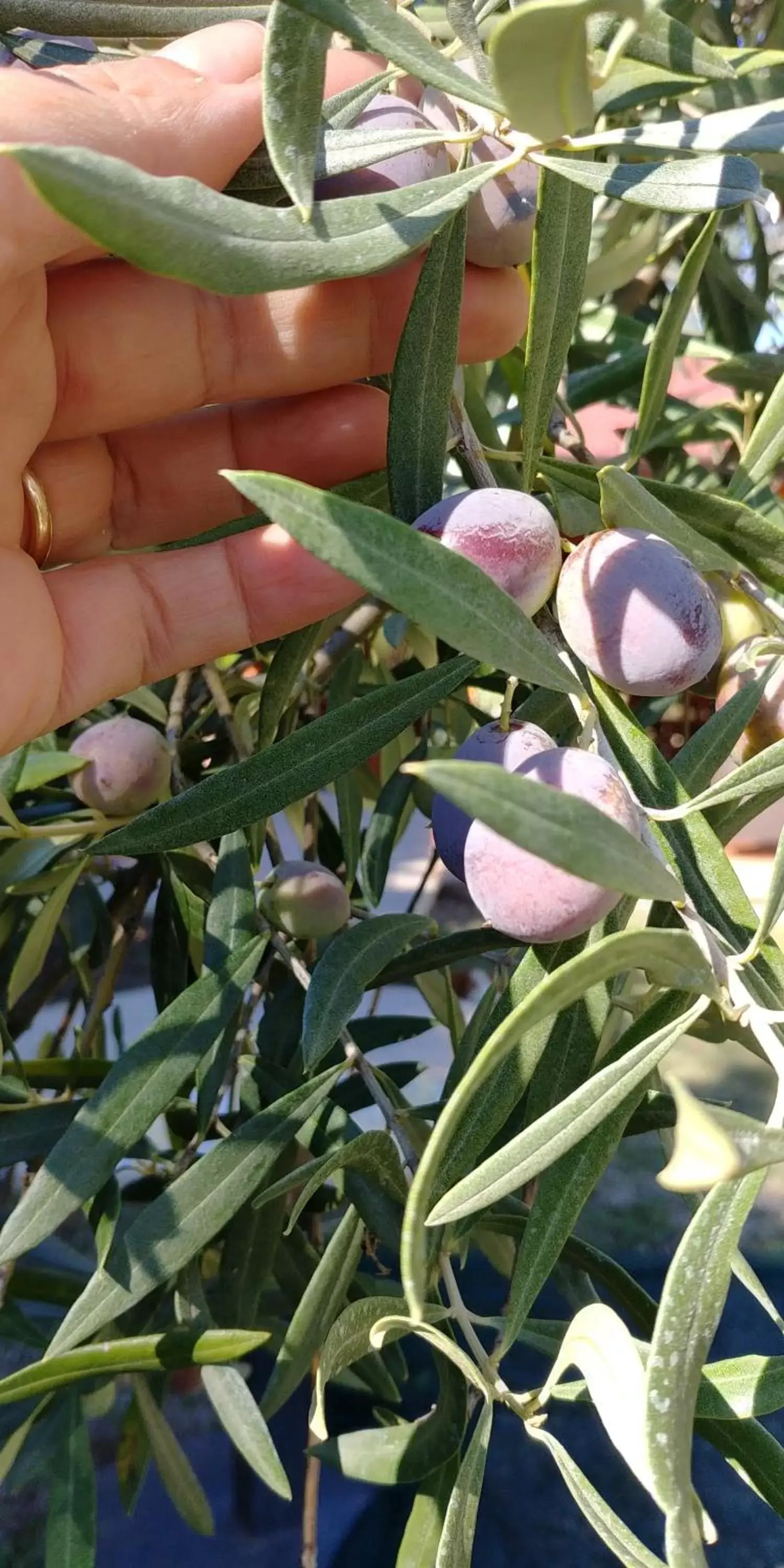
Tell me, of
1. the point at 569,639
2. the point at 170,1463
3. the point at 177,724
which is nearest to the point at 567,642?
the point at 569,639

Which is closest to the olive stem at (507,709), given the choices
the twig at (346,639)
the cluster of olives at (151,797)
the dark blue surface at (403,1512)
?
the cluster of olives at (151,797)

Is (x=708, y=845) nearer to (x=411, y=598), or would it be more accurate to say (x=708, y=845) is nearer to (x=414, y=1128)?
(x=411, y=598)

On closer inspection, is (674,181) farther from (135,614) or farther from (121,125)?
(135,614)

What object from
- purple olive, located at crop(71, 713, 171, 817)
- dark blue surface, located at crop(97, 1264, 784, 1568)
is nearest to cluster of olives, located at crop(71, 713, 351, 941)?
purple olive, located at crop(71, 713, 171, 817)

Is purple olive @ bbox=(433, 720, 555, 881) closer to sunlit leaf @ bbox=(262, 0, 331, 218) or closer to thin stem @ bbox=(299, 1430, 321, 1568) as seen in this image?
sunlit leaf @ bbox=(262, 0, 331, 218)

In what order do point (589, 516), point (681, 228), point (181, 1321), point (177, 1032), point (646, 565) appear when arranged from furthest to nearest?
point (681, 228)
point (181, 1321)
point (177, 1032)
point (589, 516)
point (646, 565)

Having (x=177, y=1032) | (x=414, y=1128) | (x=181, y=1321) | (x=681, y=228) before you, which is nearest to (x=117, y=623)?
(x=177, y=1032)

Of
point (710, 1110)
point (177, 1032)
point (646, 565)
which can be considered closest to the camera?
point (710, 1110)
